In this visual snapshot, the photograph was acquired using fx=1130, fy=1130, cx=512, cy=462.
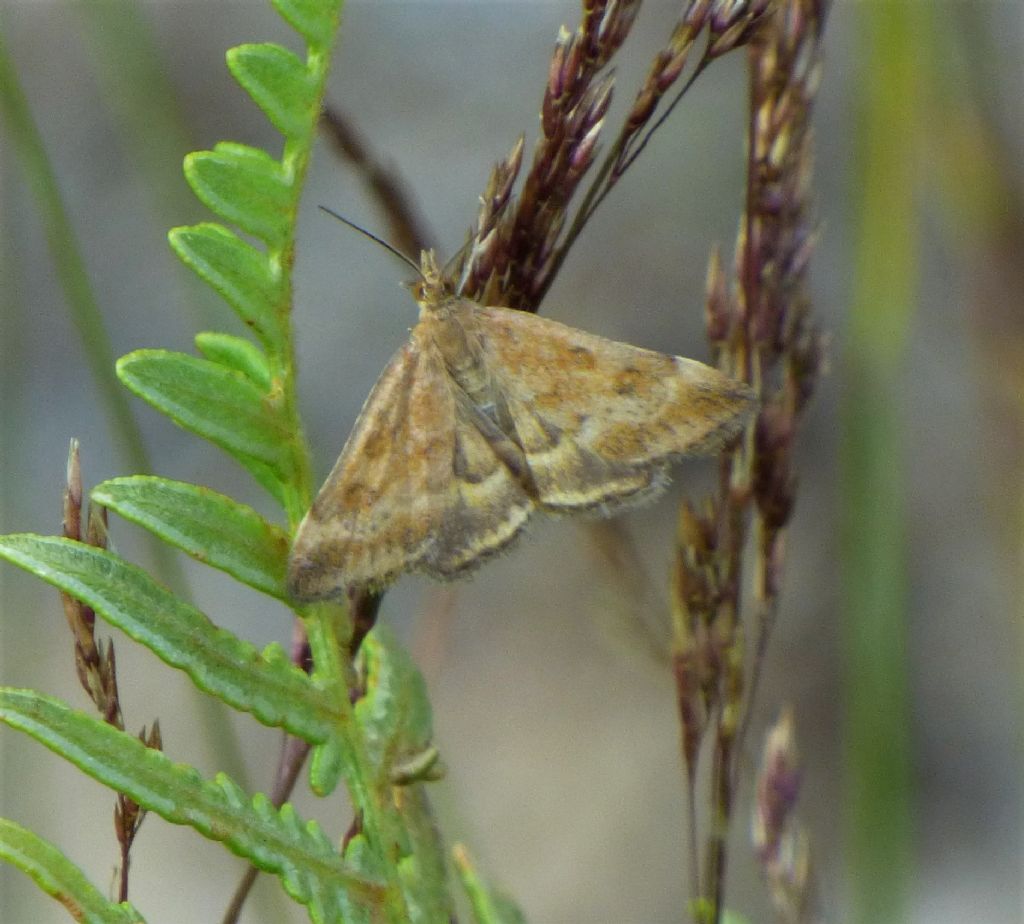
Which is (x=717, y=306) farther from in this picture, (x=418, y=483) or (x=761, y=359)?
(x=418, y=483)

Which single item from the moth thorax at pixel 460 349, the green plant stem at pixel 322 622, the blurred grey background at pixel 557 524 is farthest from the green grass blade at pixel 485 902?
the blurred grey background at pixel 557 524

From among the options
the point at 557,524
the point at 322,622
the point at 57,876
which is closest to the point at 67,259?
the point at 322,622

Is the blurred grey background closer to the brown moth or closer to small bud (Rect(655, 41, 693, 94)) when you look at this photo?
the brown moth

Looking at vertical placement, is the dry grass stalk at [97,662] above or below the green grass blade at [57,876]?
above

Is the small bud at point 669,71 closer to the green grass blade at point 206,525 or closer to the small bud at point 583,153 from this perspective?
the small bud at point 583,153

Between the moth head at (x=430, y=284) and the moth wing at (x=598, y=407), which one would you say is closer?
the moth wing at (x=598, y=407)

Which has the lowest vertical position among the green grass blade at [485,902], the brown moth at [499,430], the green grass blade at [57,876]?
the green grass blade at [485,902]

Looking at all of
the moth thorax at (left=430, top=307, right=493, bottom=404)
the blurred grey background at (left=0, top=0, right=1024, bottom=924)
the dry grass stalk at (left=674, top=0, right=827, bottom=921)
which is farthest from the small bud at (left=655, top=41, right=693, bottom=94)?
the blurred grey background at (left=0, top=0, right=1024, bottom=924)
